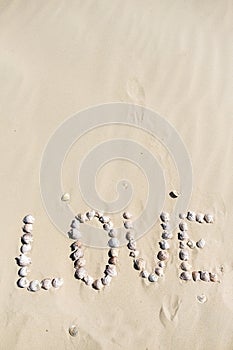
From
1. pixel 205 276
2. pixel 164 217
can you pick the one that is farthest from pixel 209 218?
pixel 205 276

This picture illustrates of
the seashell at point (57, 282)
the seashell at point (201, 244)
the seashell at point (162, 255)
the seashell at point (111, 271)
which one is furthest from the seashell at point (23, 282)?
the seashell at point (201, 244)

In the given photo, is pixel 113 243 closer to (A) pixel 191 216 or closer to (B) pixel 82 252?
(B) pixel 82 252

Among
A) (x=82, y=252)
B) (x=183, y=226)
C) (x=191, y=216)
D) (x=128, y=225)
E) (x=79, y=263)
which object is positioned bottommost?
(x=79, y=263)

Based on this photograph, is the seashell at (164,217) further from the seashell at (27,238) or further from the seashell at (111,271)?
the seashell at (27,238)

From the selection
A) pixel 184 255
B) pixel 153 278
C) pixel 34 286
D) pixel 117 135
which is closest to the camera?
pixel 34 286

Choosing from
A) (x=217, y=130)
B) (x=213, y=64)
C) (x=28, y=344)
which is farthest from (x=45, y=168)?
(x=213, y=64)

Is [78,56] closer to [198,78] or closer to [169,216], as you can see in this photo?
[198,78]
